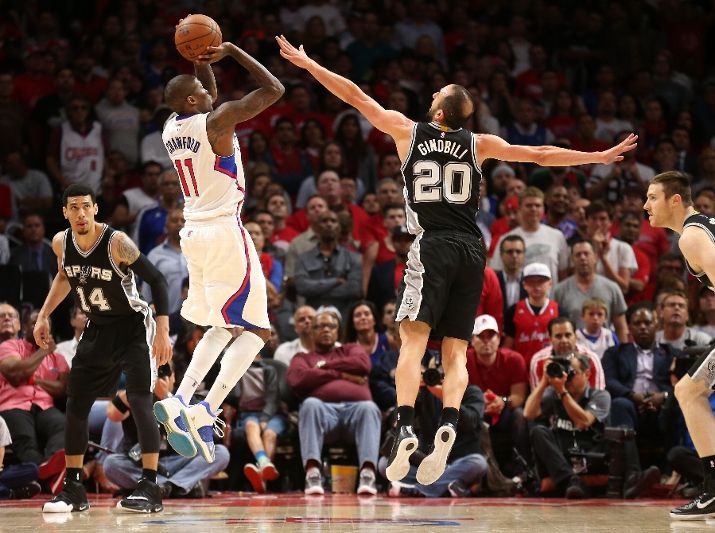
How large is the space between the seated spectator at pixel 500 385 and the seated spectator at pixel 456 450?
362 millimetres

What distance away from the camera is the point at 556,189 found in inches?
523

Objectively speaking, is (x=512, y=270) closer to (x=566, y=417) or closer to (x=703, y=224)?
(x=566, y=417)

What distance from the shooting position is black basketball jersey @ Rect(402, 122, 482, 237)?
7.63 meters

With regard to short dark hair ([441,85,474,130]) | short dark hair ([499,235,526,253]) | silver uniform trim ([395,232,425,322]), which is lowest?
silver uniform trim ([395,232,425,322])

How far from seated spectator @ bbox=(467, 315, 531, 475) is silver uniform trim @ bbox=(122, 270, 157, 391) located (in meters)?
3.40

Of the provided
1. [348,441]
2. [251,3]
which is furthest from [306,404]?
[251,3]

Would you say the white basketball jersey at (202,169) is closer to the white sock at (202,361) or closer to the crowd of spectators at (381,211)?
the white sock at (202,361)

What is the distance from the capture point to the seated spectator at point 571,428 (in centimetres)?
1041

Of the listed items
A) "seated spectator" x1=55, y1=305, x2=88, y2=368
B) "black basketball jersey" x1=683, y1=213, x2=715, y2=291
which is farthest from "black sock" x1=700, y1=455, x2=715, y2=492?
"seated spectator" x1=55, y1=305, x2=88, y2=368

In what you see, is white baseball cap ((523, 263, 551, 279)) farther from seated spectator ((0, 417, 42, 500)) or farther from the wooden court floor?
seated spectator ((0, 417, 42, 500))

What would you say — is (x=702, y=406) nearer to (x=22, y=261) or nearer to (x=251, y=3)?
(x=22, y=261)

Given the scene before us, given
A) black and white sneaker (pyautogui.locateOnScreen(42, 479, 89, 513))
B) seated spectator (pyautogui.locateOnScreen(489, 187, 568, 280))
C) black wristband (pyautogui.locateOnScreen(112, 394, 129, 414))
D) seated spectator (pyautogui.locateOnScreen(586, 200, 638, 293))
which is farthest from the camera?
seated spectator (pyautogui.locateOnScreen(586, 200, 638, 293))

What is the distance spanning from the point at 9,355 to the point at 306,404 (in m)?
2.75

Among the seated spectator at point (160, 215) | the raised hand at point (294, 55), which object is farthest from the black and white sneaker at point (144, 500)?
the seated spectator at point (160, 215)
